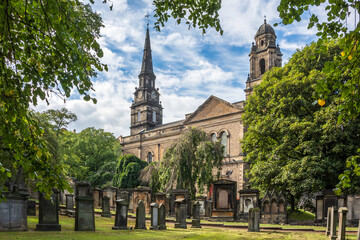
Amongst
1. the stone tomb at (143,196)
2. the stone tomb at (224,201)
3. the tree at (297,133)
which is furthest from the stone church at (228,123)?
the tree at (297,133)

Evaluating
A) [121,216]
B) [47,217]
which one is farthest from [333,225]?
[47,217]

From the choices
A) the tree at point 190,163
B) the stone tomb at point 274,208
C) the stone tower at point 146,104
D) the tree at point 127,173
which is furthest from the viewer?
the stone tower at point 146,104

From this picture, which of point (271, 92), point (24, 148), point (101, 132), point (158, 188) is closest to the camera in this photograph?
point (24, 148)

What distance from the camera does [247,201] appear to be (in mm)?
24172

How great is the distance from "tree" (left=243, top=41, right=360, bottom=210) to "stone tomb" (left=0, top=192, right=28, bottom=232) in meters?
13.6

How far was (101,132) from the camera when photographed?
49219mm

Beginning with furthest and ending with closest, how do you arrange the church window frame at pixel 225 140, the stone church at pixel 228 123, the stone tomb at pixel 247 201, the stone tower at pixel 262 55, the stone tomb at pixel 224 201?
the stone tower at pixel 262 55 → the church window frame at pixel 225 140 → the stone church at pixel 228 123 → the stone tomb at pixel 224 201 → the stone tomb at pixel 247 201

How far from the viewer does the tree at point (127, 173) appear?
131 feet

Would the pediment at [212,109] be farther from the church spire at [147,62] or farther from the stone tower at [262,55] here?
the church spire at [147,62]

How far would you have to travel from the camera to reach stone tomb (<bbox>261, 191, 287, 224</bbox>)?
69.4 ft

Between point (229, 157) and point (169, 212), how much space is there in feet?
52.2

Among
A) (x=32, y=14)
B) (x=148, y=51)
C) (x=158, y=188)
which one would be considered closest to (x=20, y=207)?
(x=32, y=14)

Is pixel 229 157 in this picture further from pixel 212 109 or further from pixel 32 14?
pixel 32 14

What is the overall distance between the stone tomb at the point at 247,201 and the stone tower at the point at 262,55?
1917cm
